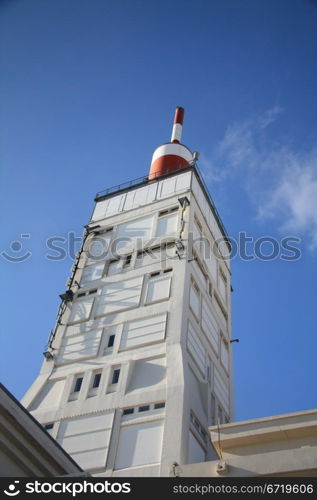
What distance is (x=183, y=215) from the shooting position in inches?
1310

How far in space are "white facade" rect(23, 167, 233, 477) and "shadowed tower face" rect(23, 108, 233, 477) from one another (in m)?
0.06

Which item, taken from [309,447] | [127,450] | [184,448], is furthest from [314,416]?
[127,450]

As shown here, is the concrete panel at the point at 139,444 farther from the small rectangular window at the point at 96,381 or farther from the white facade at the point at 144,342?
the small rectangular window at the point at 96,381

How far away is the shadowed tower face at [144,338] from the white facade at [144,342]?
0.19 ft

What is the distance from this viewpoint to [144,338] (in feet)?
85.8

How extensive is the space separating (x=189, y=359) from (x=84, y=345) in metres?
5.97

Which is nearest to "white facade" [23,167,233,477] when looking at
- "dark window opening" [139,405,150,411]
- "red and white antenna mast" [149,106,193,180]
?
"dark window opening" [139,405,150,411]

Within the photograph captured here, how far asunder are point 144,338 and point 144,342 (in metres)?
0.27

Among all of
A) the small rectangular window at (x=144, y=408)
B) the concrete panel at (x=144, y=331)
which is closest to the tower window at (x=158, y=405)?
the small rectangular window at (x=144, y=408)

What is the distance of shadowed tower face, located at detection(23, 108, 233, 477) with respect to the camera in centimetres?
2194

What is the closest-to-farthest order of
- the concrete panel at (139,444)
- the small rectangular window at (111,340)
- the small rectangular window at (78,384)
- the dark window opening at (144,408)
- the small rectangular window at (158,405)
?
1. the concrete panel at (139,444)
2. the small rectangular window at (158,405)
3. the dark window opening at (144,408)
4. the small rectangular window at (78,384)
5. the small rectangular window at (111,340)

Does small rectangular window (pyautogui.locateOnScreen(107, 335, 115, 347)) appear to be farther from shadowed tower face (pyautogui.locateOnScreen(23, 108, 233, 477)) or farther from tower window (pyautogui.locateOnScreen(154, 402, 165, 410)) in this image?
tower window (pyautogui.locateOnScreen(154, 402, 165, 410))

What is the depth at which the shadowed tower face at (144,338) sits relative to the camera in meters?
21.9
